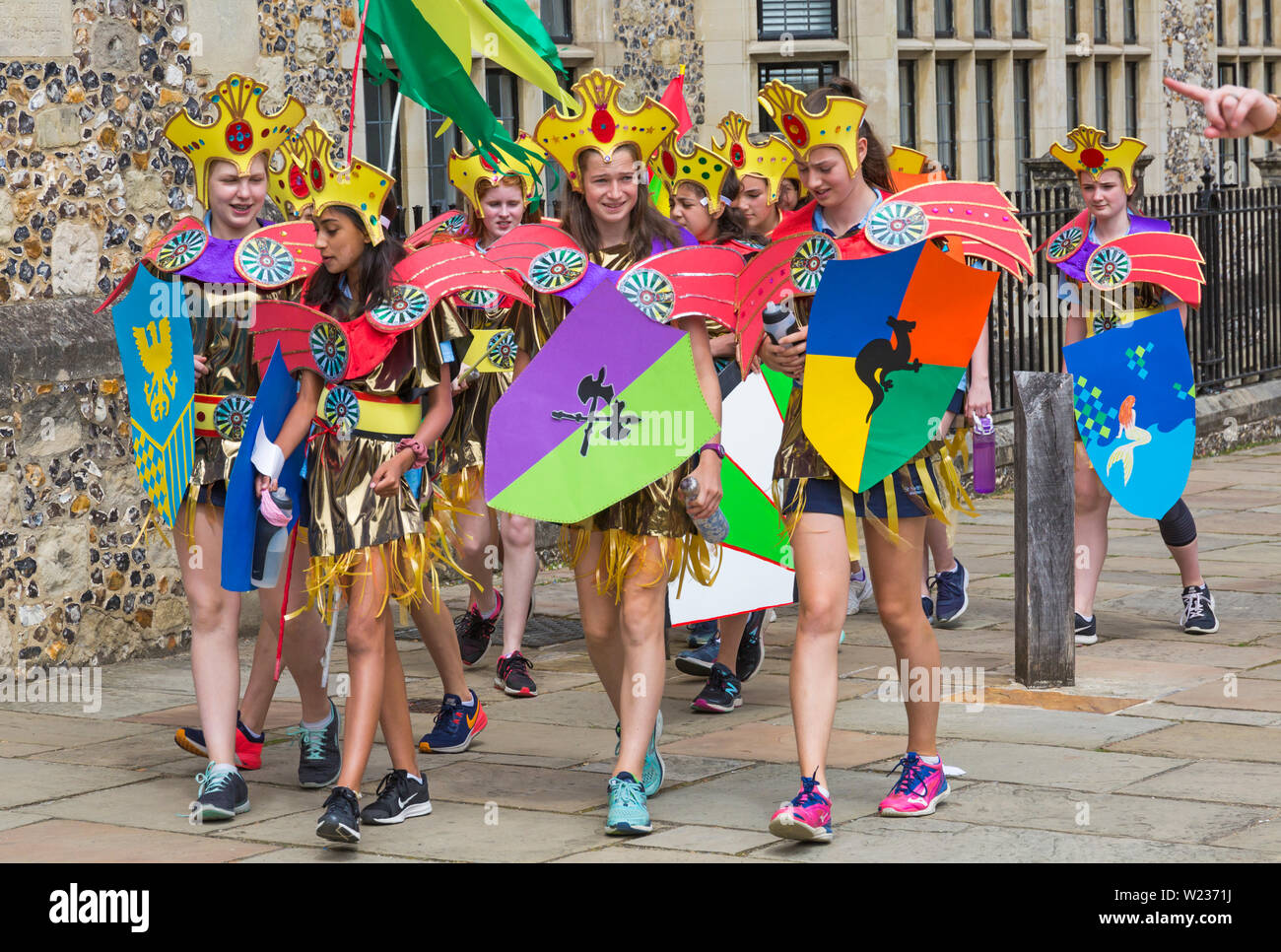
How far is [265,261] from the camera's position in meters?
5.32

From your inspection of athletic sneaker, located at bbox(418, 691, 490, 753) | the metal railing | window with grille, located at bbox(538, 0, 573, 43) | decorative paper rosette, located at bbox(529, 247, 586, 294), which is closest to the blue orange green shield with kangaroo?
decorative paper rosette, located at bbox(529, 247, 586, 294)

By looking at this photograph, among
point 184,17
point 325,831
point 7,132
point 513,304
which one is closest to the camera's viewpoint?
point 325,831

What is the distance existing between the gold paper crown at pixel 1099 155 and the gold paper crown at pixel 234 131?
3221 mm

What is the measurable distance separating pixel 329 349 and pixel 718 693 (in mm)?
2030

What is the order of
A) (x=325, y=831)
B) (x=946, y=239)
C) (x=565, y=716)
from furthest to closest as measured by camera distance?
1. (x=565, y=716)
2. (x=946, y=239)
3. (x=325, y=831)

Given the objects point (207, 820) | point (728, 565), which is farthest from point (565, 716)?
point (207, 820)

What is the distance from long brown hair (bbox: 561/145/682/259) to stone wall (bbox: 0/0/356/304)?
288cm

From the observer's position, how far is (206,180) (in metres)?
5.56

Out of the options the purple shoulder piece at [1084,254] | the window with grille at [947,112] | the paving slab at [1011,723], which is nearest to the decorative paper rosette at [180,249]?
the paving slab at [1011,723]

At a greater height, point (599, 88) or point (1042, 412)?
point (599, 88)

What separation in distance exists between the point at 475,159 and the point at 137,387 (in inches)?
90.7

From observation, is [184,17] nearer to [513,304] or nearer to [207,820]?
[513,304]

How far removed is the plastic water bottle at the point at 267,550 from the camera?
5.39 meters

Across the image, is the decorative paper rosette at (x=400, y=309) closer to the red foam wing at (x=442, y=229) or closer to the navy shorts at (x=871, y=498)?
the navy shorts at (x=871, y=498)
